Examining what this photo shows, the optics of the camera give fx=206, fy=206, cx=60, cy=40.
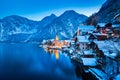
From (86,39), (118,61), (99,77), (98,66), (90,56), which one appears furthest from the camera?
(86,39)

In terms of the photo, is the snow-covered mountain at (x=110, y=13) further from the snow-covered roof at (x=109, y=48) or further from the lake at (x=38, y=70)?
the snow-covered roof at (x=109, y=48)

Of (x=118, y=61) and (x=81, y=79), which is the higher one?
(x=118, y=61)

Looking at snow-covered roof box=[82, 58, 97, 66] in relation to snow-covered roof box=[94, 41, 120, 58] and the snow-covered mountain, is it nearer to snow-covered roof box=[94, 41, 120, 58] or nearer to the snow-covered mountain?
snow-covered roof box=[94, 41, 120, 58]

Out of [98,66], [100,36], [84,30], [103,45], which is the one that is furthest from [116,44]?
[84,30]

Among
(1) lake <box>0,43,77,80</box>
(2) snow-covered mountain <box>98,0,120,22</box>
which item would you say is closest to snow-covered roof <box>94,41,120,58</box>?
(1) lake <box>0,43,77,80</box>

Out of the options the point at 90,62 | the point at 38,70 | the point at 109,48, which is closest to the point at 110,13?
the point at 38,70

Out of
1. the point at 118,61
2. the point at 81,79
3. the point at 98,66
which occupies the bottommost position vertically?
the point at 81,79

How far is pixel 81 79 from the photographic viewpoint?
4856 cm

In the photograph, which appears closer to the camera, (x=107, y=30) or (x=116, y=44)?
(x=116, y=44)

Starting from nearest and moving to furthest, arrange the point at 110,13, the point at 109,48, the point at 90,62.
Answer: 1. the point at 109,48
2. the point at 90,62
3. the point at 110,13

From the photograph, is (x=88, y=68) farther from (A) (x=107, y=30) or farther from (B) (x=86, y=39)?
(B) (x=86, y=39)

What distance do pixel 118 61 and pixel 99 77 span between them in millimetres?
5947

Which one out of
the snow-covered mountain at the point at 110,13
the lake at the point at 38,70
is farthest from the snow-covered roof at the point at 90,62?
the snow-covered mountain at the point at 110,13

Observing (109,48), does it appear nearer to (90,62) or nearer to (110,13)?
(90,62)
